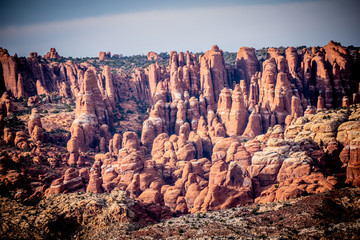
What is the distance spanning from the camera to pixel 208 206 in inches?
1955

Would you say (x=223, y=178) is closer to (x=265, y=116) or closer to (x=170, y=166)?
(x=170, y=166)

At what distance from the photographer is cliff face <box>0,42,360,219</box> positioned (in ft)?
179

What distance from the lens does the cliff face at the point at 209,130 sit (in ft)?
179

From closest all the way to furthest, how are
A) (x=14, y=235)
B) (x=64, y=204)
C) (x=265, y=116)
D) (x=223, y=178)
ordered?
(x=14, y=235) < (x=64, y=204) < (x=223, y=178) < (x=265, y=116)

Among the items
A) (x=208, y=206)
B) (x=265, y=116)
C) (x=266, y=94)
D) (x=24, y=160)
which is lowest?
(x=208, y=206)

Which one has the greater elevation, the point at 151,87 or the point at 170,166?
the point at 151,87

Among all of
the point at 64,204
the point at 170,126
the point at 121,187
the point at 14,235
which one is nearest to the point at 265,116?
the point at 170,126

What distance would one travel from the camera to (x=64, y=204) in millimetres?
47094

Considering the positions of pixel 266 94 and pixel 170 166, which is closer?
pixel 170 166

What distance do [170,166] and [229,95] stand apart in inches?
1374

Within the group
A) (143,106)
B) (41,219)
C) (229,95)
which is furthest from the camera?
(143,106)

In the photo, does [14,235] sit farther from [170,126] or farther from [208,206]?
[170,126]

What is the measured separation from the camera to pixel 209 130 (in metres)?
91.1

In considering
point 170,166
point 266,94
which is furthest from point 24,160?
point 266,94
